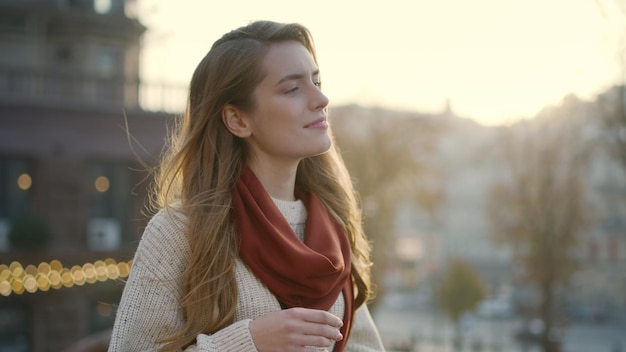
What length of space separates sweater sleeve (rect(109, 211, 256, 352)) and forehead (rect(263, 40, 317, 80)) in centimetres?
61

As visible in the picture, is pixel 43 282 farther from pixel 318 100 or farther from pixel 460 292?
pixel 318 100

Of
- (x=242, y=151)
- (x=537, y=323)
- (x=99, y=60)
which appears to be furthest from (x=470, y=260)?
(x=242, y=151)

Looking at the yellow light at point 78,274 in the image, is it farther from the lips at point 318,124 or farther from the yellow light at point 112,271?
the lips at point 318,124

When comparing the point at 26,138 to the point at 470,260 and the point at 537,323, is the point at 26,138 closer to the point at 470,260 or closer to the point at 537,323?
the point at 537,323

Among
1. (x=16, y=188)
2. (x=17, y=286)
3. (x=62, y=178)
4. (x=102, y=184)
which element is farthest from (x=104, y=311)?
(x=16, y=188)

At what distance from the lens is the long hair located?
235 cm

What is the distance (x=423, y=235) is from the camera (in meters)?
65.8

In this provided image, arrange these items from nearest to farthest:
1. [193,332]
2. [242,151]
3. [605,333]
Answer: [193,332] < [242,151] < [605,333]

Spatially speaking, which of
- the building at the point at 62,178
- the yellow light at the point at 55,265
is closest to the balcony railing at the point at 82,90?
the building at the point at 62,178

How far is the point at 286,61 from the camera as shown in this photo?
8.49 ft

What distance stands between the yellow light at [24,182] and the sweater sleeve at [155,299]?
17.2m

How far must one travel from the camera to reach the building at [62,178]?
58.9ft

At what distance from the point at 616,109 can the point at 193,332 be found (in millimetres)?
14403

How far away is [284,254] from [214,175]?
15.9 inches
